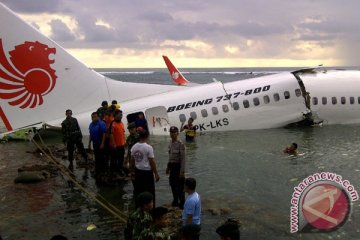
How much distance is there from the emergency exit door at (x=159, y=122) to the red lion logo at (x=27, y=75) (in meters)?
4.95

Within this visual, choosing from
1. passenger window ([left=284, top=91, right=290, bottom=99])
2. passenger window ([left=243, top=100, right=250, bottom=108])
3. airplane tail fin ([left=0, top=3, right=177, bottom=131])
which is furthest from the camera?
passenger window ([left=284, top=91, right=290, bottom=99])

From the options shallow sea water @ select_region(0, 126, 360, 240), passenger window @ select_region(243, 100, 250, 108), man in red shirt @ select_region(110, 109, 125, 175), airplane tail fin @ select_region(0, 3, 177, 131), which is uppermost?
airplane tail fin @ select_region(0, 3, 177, 131)

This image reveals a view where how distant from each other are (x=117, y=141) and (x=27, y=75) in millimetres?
7986

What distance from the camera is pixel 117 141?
1283 centimetres

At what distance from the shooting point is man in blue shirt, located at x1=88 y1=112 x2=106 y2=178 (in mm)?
12977

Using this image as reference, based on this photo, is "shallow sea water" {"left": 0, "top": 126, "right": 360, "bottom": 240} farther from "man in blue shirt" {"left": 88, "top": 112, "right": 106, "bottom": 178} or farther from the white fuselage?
the white fuselage

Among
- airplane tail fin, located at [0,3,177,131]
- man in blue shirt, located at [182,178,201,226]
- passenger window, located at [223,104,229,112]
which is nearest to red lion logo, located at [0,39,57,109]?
airplane tail fin, located at [0,3,177,131]

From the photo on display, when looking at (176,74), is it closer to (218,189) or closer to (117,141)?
(117,141)

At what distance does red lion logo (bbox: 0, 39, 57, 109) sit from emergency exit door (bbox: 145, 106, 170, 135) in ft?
16.2

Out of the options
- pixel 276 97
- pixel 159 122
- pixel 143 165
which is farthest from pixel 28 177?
pixel 276 97

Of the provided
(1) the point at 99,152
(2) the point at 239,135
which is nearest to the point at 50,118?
(1) the point at 99,152

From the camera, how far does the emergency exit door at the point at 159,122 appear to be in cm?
2077

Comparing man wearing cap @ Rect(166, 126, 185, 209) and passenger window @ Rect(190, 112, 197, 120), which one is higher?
passenger window @ Rect(190, 112, 197, 120)

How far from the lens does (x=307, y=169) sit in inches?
568
